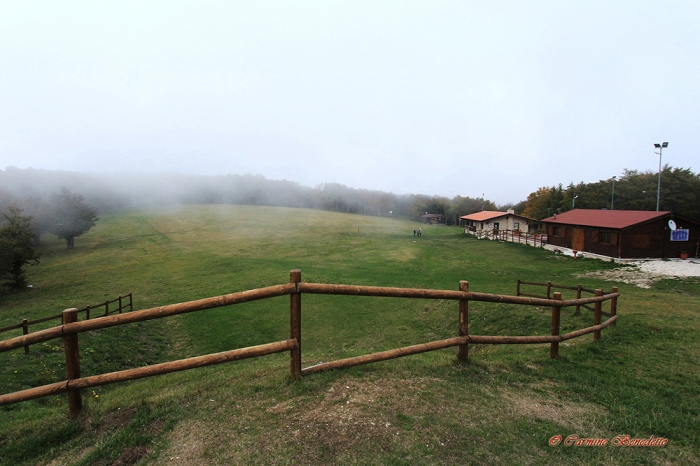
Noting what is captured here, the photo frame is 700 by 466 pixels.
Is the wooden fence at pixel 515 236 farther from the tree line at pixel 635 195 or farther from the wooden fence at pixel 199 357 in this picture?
the wooden fence at pixel 199 357

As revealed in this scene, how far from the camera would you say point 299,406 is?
3.84 m

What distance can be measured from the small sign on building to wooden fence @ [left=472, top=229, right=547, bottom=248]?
11277 mm

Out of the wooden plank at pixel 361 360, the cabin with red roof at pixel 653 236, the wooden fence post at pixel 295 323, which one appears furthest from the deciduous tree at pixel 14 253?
the cabin with red roof at pixel 653 236

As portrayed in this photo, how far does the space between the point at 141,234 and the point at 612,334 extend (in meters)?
59.6

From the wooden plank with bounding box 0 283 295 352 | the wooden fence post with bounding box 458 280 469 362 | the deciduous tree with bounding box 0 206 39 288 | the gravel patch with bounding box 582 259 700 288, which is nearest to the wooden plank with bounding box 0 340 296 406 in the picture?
the wooden plank with bounding box 0 283 295 352

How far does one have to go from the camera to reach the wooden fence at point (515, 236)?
1528 inches

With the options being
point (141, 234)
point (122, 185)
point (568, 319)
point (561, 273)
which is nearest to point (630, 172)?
point (561, 273)

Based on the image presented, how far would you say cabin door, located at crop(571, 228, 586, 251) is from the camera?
3131 cm

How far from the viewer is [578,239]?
105 feet

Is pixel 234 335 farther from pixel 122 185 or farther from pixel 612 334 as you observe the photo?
pixel 122 185

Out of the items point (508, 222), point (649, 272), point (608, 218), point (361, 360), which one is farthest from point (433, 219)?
point (361, 360)

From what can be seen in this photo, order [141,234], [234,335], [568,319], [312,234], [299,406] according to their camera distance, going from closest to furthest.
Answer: [299,406]
[568,319]
[234,335]
[141,234]
[312,234]

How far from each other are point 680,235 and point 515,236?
1845 cm

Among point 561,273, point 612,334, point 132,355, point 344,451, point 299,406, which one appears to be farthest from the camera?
point 561,273
